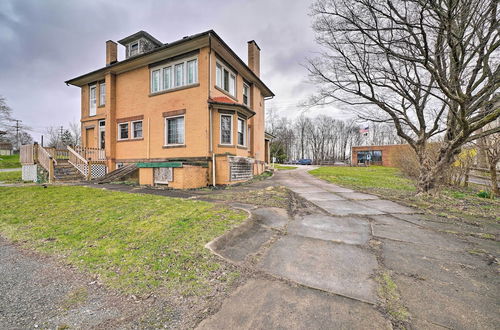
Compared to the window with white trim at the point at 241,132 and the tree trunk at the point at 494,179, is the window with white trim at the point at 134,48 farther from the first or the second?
the tree trunk at the point at 494,179

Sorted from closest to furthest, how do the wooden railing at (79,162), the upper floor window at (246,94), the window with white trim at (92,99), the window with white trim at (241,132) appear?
the window with white trim at (241,132) < the wooden railing at (79,162) < the upper floor window at (246,94) < the window with white trim at (92,99)

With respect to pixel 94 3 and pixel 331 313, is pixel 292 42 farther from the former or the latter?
pixel 94 3

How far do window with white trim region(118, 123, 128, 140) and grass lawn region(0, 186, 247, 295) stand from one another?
859cm

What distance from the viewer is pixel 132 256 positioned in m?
2.64

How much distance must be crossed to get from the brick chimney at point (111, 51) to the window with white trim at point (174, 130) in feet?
28.7

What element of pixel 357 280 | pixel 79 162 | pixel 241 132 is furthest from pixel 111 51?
pixel 357 280

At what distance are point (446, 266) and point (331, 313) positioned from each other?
6.26 ft

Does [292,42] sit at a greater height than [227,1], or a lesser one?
lesser

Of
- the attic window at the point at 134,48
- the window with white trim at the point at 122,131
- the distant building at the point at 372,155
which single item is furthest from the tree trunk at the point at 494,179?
the distant building at the point at 372,155

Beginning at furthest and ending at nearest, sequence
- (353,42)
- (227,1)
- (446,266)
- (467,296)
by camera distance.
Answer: (227,1), (353,42), (446,266), (467,296)

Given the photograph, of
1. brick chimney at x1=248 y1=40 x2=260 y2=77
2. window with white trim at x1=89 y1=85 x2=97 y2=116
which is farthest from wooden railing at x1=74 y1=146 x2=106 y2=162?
brick chimney at x1=248 y1=40 x2=260 y2=77

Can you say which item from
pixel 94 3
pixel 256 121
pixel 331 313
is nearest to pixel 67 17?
pixel 94 3

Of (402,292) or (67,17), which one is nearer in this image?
(402,292)

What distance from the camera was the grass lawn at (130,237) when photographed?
2207 millimetres
